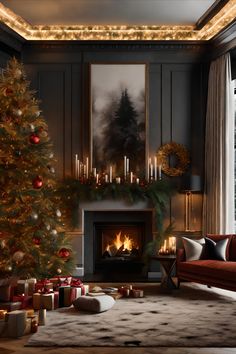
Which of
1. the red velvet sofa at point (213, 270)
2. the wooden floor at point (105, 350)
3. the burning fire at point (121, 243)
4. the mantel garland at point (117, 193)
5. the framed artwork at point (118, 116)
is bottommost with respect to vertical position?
the wooden floor at point (105, 350)

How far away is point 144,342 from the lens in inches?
161

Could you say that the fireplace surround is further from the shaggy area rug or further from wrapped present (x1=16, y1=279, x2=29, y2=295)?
wrapped present (x1=16, y1=279, x2=29, y2=295)

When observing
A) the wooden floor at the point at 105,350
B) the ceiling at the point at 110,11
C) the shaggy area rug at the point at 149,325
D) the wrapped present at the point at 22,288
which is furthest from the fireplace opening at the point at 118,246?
the wooden floor at the point at 105,350

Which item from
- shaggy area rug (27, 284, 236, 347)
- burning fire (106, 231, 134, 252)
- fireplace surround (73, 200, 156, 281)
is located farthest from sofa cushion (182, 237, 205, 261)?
burning fire (106, 231, 134, 252)

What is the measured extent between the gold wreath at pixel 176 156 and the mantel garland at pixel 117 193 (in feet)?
0.70

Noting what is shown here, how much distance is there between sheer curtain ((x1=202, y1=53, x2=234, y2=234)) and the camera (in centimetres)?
766

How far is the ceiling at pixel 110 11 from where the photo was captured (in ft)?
23.2

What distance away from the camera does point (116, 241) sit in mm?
8469

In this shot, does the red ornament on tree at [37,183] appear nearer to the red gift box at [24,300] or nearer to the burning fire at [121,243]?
the red gift box at [24,300]

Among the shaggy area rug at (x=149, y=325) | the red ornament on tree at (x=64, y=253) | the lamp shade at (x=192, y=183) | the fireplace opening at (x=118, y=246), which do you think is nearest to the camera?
the shaggy area rug at (x=149, y=325)

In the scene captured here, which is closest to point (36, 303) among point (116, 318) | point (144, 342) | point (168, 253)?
point (116, 318)

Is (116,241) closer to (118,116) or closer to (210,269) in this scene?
(118,116)

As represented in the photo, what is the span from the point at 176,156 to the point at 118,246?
178 cm

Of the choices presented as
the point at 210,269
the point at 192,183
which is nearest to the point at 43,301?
the point at 210,269
